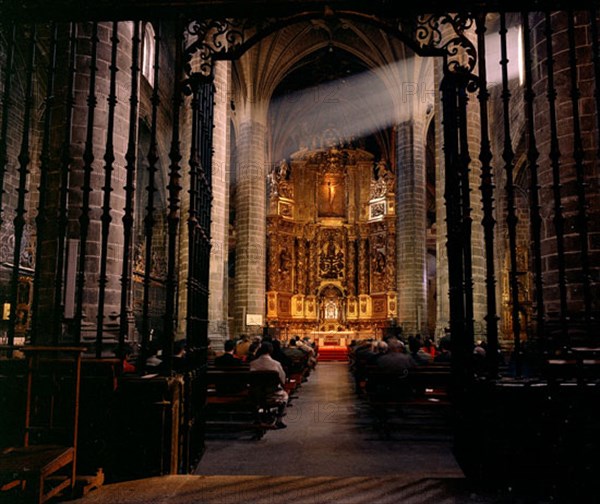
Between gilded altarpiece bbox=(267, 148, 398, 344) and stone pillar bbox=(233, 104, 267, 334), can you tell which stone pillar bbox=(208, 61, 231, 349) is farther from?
gilded altarpiece bbox=(267, 148, 398, 344)

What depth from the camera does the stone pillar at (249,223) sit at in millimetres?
20812

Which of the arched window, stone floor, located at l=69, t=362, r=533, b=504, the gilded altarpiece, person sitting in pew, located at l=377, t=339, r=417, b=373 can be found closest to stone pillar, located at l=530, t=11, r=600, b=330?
person sitting in pew, located at l=377, t=339, r=417, b=373

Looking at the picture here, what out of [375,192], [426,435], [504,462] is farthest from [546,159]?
[375,192]

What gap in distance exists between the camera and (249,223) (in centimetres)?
2109

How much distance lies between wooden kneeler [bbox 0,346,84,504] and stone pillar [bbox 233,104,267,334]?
55.7ft

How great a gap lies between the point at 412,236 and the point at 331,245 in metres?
8.18

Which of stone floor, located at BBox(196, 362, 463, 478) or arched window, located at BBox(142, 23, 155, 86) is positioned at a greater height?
arched window, located at BBox(142, 23, 155, 86)

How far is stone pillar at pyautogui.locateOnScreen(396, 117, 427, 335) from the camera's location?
69.9ft

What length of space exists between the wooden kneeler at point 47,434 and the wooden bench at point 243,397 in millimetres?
2299

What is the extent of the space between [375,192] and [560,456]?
26.0 metres

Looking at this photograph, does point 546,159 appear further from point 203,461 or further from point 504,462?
point 203,461

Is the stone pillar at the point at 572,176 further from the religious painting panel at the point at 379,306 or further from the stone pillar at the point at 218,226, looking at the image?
the religious painting panel at the point at 379,306

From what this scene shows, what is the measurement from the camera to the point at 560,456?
11.0ft

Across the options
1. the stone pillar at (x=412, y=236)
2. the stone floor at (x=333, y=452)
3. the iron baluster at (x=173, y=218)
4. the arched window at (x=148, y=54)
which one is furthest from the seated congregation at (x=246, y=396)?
the stone pillar at (x=412, y=236)
